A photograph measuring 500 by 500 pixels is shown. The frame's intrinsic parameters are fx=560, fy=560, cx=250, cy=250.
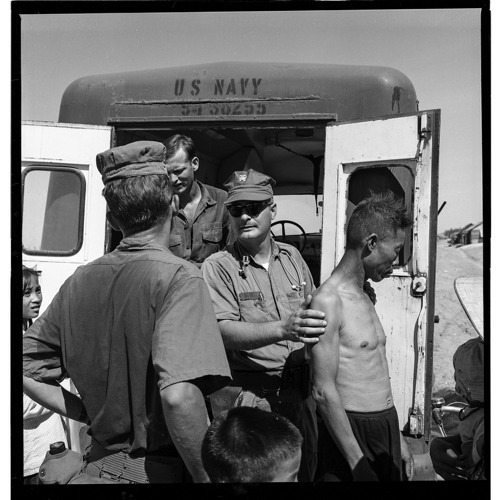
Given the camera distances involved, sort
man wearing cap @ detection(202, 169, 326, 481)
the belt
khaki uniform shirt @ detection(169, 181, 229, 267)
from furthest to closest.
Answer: khaki uniform shirt @ detection(169, 181, 229, 267)
man wearing cap @ detection(202, 169, 326, 481)
the belt

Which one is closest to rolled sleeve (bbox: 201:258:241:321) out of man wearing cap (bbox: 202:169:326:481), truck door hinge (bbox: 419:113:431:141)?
man wearing cap (bbox: 202:169:326:481)

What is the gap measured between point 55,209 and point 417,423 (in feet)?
9.15

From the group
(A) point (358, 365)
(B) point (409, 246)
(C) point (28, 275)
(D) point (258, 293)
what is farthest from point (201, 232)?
(A) point (358, 365)

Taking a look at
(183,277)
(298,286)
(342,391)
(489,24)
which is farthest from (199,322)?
(489,24)

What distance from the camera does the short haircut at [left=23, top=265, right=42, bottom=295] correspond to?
3431 millimetres

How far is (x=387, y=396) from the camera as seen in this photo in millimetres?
2549

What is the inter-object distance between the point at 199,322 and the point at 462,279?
72.0 inches

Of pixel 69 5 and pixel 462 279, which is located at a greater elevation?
pixel 69 5

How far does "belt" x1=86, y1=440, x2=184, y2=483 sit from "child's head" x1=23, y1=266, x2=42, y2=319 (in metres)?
1.51

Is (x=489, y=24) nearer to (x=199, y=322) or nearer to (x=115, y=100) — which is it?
→ (x=199, y=322)

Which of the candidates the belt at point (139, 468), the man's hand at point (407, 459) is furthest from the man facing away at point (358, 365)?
the belt at point (139, 468)

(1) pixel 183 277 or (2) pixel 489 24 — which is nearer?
(1) pixel 183 277

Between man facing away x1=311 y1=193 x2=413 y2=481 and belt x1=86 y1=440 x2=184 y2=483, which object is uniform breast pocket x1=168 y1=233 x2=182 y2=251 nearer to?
man facing away x1=311 y1=193 x2=413 y2=481

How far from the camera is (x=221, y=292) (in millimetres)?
2943
